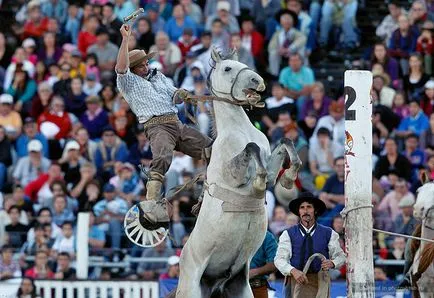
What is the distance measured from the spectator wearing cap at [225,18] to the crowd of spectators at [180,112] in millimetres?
22

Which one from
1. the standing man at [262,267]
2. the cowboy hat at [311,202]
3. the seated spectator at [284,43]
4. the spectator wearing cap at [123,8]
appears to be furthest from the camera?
the spectator wearing cap at [123,8]

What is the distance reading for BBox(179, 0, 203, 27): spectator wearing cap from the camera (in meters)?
28.7

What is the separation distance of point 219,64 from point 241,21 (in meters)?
12.0

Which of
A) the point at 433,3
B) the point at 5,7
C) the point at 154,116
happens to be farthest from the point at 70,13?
the point at 154,116

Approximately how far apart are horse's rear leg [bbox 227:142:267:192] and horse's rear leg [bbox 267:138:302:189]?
15cm

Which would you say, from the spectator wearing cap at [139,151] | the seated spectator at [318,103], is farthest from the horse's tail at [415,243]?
the spectator wearing cap at [139,151]

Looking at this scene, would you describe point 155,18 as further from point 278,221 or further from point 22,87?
point 278,221

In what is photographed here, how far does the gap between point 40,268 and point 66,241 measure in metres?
0.69

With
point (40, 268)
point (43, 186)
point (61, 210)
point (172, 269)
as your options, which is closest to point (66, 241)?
point (40, 268)

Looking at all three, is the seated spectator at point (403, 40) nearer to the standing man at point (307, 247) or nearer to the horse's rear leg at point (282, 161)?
the standing man at point (307, 247)

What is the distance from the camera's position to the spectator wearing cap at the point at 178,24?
28391 mm

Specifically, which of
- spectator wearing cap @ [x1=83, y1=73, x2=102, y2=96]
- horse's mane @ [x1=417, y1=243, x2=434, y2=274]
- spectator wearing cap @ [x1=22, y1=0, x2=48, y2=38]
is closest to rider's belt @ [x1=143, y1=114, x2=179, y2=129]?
horse's mane @ [x1=417, y1=243, x2=434, y2=274]

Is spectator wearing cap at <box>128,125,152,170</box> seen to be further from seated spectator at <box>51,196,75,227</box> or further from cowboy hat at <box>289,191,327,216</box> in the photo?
cowboy hat at <box>289,191,327,216</box>

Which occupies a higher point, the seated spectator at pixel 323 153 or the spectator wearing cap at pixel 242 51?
the spectator wearing cap at pixel 242 51
